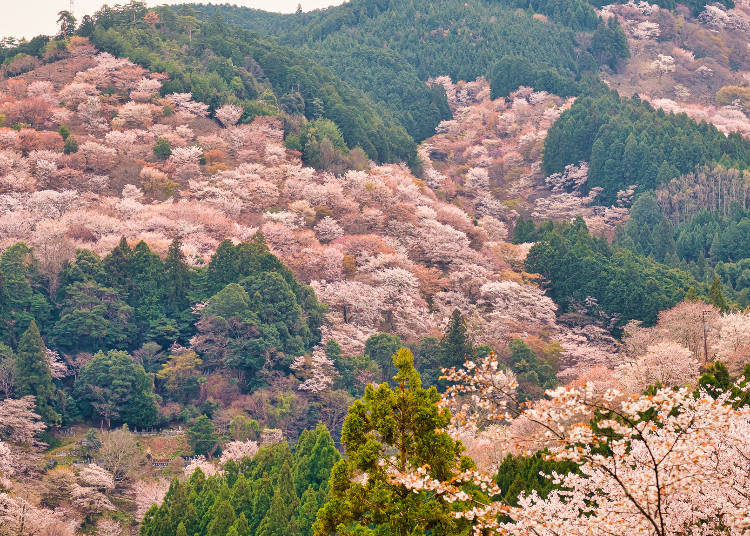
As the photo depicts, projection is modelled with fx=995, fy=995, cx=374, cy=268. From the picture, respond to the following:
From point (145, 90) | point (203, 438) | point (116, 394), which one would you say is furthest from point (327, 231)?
point (203, 438)

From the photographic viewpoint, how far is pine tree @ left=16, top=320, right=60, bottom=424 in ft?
129

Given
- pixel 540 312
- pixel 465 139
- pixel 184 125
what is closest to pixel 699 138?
pixel 465 139

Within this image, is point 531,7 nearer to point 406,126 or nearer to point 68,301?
point 406,126

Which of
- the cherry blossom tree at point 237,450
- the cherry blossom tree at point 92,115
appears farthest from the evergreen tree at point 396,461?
the cherry blossom tree at point 92,115

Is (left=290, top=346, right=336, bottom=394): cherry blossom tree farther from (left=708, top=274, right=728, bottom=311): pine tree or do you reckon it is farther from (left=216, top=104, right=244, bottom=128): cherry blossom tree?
(left=216, top=104, right=244, bottom=128): cherry blossom tree

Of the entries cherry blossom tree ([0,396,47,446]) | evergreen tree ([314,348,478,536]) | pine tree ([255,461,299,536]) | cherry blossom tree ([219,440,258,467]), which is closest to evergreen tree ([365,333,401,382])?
cherry blossom tree ([219,440,258,467])

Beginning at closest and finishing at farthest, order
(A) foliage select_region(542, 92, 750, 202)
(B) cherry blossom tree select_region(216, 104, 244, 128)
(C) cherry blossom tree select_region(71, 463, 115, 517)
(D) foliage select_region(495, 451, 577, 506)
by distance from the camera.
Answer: (D) foliage select_region(495, 451, 577, 506), (C) cherry blossom tree select_region(71, 463, 115, 517), (B) cherry blossom tree select_region(216, 104, 244, 128), (A) foliage select_region(542, 92, 750, 202)

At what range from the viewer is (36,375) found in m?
40.0

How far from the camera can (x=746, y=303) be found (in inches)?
2074

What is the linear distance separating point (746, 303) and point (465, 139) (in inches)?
1579

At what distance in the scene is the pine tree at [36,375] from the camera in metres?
39.4

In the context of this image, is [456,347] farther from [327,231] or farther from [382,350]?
[327,231]

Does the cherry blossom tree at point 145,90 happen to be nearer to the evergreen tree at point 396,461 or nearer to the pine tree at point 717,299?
the pine tree at point 717,299

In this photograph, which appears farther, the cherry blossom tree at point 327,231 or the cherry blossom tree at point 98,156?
the cherry blossom tree at point 98,156
